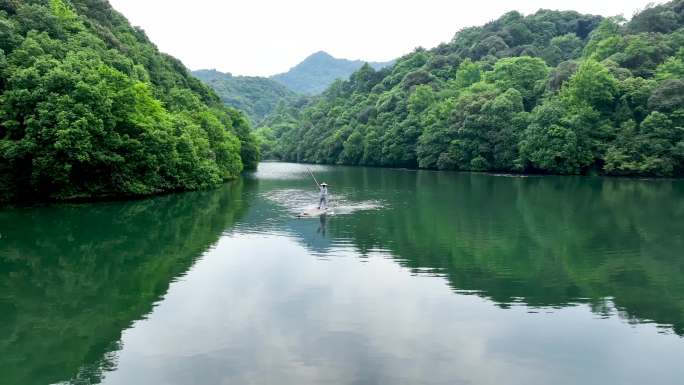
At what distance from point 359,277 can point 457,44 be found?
133 metres

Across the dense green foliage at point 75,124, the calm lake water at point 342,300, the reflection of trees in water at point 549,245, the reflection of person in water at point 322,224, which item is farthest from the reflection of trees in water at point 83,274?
the reflection of trees in water at point 549,245

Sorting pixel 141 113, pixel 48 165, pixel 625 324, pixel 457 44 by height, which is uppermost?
pixel 457 44

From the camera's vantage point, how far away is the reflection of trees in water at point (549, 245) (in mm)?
15891

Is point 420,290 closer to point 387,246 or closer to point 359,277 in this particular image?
point 359,277

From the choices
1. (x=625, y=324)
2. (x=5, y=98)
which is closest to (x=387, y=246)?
(x=625, y=324)

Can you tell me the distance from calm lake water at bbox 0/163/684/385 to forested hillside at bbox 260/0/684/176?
4082 cm

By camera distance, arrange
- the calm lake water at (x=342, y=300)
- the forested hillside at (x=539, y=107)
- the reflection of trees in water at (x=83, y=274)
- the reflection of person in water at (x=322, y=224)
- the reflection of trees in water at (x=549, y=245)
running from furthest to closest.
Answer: the forested hillside at (x=539, y=107) < the reflection of person in water at (x=322, y=224) < the reflection of trees in water at (x=549, y=245) < the reflection of trees in water at (x=83, y=274) < the calm lake water at (x=342, y=300)

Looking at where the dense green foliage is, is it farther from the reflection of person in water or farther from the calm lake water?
the reflection of person in water

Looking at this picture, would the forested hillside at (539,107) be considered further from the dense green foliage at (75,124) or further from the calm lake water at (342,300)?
the dense green foliage at (75,124)

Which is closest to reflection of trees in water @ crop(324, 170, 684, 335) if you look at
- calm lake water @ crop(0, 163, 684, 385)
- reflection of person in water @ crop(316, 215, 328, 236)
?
calm lake water @ crop(0, 163, 684, 385)

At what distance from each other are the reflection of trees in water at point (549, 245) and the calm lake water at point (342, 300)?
0.11m

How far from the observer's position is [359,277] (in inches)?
701

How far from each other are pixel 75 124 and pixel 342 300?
2537cm

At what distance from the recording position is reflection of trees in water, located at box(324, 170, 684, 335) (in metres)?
15.9
